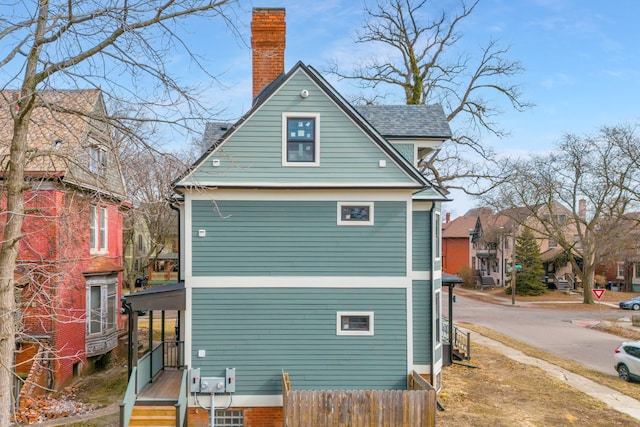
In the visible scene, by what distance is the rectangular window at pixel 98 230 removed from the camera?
17766 millimetres

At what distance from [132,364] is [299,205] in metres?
5.60

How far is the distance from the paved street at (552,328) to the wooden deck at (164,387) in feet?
52.5

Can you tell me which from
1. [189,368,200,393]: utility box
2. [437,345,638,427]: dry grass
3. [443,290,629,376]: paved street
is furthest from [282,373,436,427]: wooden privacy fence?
[443,290,629,376]: paved street

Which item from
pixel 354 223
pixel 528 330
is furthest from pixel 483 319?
pixel 354 223

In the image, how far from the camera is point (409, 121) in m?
15.0

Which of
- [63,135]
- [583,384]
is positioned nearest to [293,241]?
[63,135]

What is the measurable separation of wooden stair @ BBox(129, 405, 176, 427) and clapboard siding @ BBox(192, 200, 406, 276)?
3262mm

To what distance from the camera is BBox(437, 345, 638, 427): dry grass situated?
1170cm

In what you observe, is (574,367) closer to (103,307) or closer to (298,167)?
(298,167)

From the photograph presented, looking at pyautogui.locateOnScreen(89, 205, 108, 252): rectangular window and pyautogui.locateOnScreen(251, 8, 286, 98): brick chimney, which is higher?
pyautogui.locateOnScreen(251, 8, 286, 98): brick chimney

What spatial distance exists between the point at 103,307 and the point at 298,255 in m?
10.2

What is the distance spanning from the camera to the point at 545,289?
4450cm

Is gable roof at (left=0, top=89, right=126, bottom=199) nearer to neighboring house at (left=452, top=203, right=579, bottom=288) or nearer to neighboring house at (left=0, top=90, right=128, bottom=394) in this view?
neighboring house at (left=0, top=90, right=128, bottom=394)

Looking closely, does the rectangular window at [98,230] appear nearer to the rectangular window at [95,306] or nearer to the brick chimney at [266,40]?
the rectangular window at [95,306]
